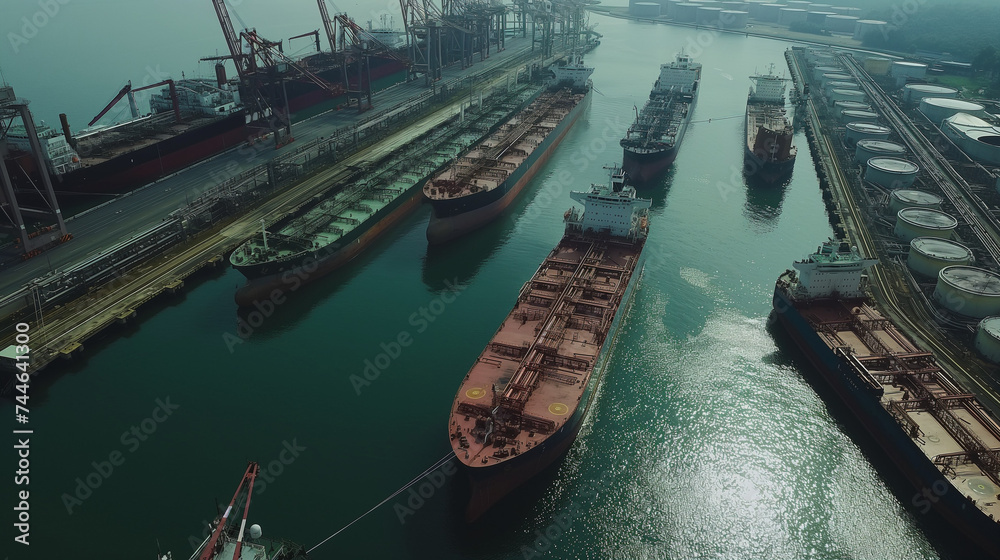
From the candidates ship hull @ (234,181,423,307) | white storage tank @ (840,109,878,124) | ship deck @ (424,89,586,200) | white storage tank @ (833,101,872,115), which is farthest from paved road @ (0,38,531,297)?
white storage tank @ (833,101,872,115)

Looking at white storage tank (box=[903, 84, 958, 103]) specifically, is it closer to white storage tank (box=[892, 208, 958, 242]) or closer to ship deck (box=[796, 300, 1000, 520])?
white storage tank (box=[892, 208, 958, 242])

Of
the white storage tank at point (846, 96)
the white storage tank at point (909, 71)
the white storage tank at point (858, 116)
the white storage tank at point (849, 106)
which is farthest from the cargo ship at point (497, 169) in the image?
the white storage tank at point (909, 71)

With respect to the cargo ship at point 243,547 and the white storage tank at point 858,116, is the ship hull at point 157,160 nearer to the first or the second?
the cargo ship at point 243,547

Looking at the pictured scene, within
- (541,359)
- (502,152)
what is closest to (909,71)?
(502,152)

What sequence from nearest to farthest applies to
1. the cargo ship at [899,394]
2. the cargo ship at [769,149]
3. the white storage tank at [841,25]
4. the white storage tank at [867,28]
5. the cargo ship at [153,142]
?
the cargo ship at [899,394]
the cargo ship at [153,142]
the cargo ship at [769,149]
the white storage tank at [867,28]
the white storage tank at [841,25]

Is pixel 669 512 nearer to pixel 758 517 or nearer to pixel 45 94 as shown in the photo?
pixel 758 517

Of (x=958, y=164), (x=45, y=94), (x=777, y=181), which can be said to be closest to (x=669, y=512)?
(x=777, y=181)
